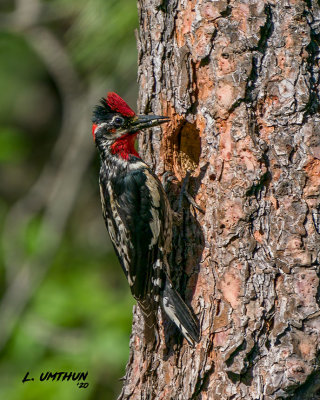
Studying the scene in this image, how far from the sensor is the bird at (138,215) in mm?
3324

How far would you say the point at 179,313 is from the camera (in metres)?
3.14

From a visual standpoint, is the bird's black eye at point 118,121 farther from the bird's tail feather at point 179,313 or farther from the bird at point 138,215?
the bird's tail feather at point 179,313

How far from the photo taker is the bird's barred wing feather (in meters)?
3.50

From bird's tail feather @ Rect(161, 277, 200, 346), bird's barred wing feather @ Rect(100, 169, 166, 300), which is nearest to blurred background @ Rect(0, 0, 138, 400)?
bird's barred wing feather @ Rect(100, 169, 166, 300)

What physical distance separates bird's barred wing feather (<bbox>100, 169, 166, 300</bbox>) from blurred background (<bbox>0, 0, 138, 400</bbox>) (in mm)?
1663

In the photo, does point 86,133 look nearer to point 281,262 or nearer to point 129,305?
point 129,305

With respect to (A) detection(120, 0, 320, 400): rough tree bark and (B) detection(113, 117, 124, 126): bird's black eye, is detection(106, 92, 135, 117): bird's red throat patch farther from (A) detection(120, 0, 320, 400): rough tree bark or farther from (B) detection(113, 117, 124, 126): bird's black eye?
(A) detection(120, 0, 320, 400): rough tree bark

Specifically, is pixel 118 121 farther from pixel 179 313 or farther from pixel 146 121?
pixel 179 313

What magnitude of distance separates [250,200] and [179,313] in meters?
0.70

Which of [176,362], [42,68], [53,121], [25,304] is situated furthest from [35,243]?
[176,362]

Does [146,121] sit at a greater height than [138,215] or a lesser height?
greater

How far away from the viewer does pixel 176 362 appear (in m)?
3.24

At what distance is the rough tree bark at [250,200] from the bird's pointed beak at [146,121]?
130mm

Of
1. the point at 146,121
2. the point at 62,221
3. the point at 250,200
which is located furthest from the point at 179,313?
the point at 62,221
